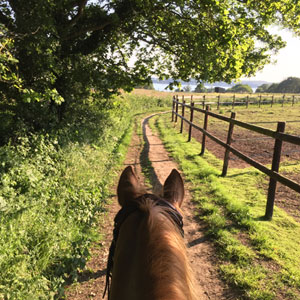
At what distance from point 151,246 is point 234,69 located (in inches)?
275

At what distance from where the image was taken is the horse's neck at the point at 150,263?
879 millimetres

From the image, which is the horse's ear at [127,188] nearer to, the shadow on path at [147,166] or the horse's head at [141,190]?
the horse's head at [141,190]

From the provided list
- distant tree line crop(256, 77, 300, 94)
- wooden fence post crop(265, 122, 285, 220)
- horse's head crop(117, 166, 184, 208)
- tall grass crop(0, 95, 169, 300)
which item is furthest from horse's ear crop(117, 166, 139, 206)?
distant tree line crop(256, 77, 300, 94)

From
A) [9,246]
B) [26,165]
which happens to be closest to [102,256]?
[9,246]

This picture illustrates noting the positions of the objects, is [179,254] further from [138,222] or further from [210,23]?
[210,23]

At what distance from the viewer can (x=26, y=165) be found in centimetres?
411

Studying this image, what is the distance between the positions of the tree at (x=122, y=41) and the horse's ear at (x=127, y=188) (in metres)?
4.36

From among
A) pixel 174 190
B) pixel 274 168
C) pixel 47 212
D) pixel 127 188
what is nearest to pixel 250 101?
pixel 274 168

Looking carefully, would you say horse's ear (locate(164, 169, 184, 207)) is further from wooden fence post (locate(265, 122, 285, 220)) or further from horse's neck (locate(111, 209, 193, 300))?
wooden fence post (locate(265, 122, 285, 220))

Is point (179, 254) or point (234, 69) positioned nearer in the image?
point (179, 254)

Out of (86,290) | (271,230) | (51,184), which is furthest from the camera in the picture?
(51,184)

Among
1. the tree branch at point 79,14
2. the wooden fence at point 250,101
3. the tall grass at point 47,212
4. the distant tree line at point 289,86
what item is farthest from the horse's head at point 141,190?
the distant tree line at point 289,86

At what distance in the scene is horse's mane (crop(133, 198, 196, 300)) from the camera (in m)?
0.87

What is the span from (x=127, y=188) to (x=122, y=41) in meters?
8.58
